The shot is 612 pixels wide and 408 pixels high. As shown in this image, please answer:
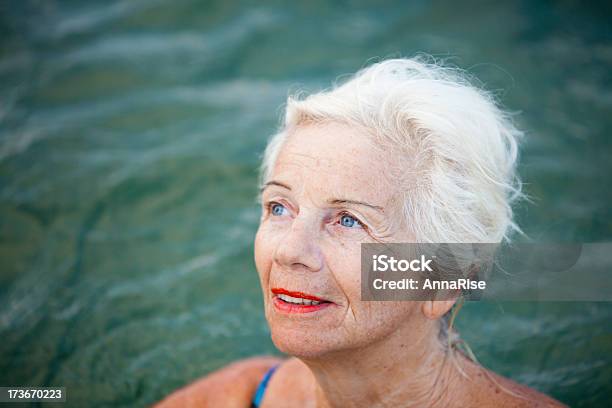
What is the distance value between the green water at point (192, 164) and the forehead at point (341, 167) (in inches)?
88.6

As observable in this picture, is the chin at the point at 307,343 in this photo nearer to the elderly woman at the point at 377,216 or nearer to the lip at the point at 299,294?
the elderly woman at the point at 377,216

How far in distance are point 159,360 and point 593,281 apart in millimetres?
3215

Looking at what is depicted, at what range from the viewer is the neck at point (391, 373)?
2.81 meters

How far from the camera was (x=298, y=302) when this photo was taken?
264 centimetres

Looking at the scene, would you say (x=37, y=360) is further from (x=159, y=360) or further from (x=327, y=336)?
(x=327, y=336)

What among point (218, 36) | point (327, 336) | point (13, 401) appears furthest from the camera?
point (218, 36)

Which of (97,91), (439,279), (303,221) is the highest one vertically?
(97,91)

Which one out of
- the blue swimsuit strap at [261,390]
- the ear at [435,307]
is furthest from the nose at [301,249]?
the blue swimsuit strap at [261,390]

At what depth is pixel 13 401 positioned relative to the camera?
4.04 meters

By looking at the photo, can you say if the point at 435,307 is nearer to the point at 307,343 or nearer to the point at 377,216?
the point at 377,216

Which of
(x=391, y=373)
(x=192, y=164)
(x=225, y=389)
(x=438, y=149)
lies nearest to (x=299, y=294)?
(x=391, y=373)

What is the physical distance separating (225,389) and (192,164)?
114 inches

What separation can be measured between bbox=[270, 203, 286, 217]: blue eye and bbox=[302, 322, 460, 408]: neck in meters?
0.72

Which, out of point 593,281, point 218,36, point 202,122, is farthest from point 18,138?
point 593,281
